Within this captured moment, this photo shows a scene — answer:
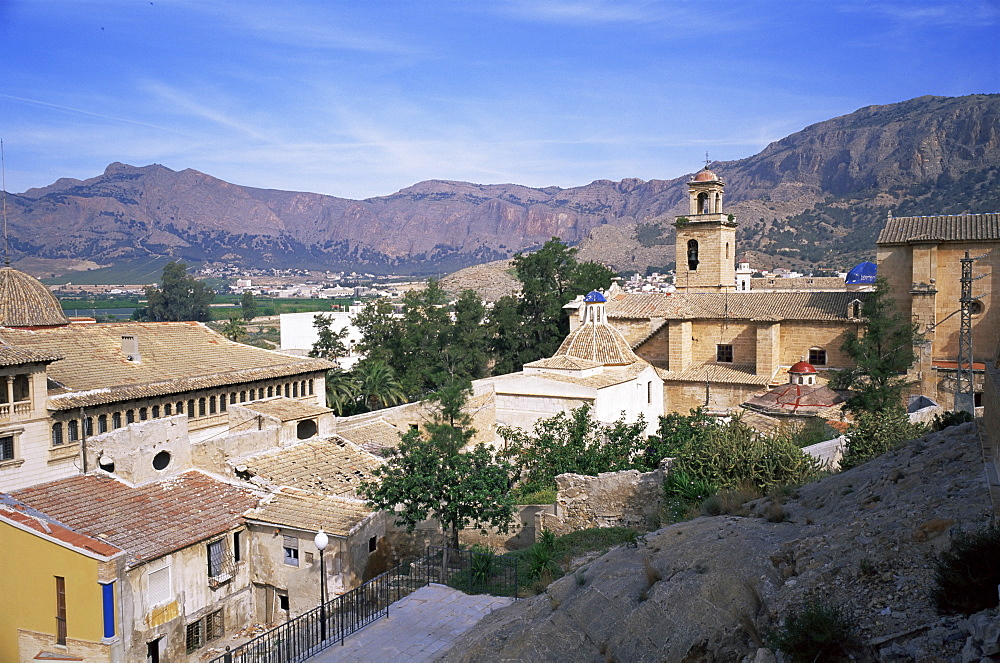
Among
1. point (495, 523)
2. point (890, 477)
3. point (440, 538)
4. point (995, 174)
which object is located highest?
point (995, 174)

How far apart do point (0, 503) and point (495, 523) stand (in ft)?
33.9

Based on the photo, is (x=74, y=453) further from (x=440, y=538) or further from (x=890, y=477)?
(x=890, y=477)

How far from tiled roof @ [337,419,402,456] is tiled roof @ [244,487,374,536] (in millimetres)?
6214

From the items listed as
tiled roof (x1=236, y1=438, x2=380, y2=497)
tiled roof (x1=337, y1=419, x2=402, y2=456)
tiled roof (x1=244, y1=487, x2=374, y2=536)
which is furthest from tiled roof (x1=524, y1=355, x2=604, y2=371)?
tiled roof (x1=244, y1=487, x2=374, y2=536)

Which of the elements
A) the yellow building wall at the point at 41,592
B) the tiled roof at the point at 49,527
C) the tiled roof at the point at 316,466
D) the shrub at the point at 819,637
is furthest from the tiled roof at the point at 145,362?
the shrub at the point at 819,637

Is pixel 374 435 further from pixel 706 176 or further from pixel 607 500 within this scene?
pixel 706 176

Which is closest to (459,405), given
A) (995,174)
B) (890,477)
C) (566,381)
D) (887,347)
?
(566,381)

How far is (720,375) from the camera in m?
32.6

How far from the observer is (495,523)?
14719 mm

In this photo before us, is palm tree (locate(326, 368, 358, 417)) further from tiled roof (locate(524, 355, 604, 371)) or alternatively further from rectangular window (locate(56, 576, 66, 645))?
rectangular window (locate(56, 576, 66, 645))

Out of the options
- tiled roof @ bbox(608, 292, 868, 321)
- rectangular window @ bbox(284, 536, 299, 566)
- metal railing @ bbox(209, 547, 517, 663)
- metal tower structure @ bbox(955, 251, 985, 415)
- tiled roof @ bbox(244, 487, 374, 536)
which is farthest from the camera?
tiled roof @ bbox(608, 292, 868, 321)

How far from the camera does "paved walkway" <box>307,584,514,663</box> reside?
9.95 meters

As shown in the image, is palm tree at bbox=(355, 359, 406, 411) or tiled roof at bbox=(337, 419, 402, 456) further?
palm tree at bbox=(355, 359, 406, 411)

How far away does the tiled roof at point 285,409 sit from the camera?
22.3m
